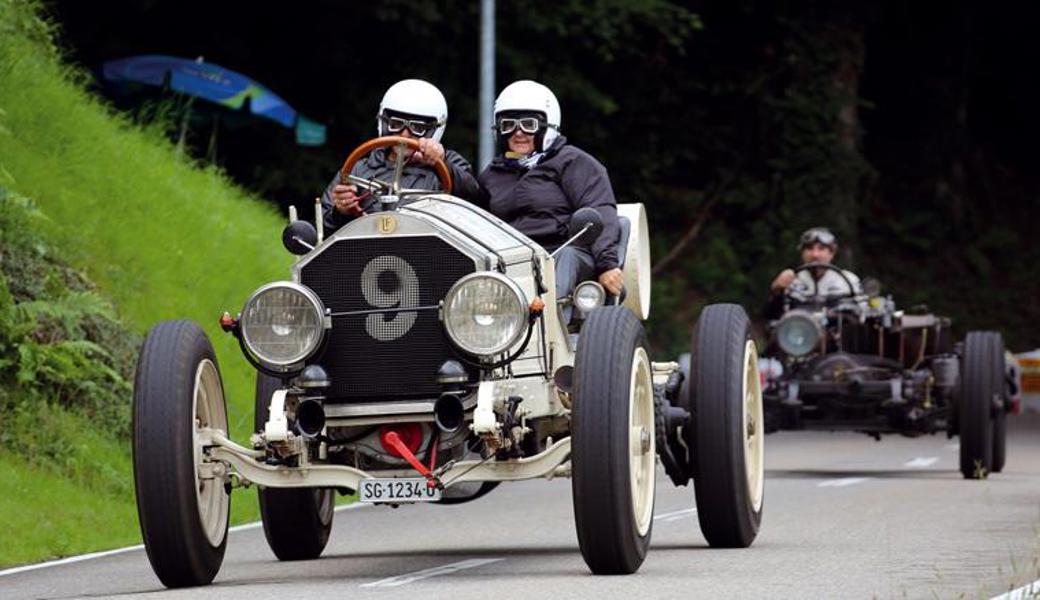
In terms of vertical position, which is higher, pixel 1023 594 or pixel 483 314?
pixel 483 314

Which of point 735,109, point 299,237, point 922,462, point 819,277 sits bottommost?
point 922,462

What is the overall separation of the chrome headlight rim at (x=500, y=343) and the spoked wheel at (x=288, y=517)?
1740mm

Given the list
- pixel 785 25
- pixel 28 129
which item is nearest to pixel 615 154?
pixel 785 25

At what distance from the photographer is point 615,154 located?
39.0 meters

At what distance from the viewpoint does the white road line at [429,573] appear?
11.5 m

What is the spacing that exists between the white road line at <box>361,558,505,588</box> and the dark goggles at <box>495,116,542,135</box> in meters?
2.21

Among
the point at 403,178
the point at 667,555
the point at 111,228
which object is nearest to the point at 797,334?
the point at 111,228

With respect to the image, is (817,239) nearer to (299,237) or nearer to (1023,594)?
(299,237)

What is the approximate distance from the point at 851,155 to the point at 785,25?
88.3 inches

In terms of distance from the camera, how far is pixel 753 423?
547 inches

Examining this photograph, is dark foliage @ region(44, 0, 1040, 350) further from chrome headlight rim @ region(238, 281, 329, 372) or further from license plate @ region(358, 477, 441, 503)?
license plate @ region(358, 477, 441, 503)

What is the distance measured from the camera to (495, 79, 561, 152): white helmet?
13.6 metres

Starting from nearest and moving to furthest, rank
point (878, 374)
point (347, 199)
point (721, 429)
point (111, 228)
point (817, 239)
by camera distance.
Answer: point (347, 199) < point (721, 429) < point (878, 374) < point (111, 228) < point (817, 239)

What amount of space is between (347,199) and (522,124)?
4.41 ft
